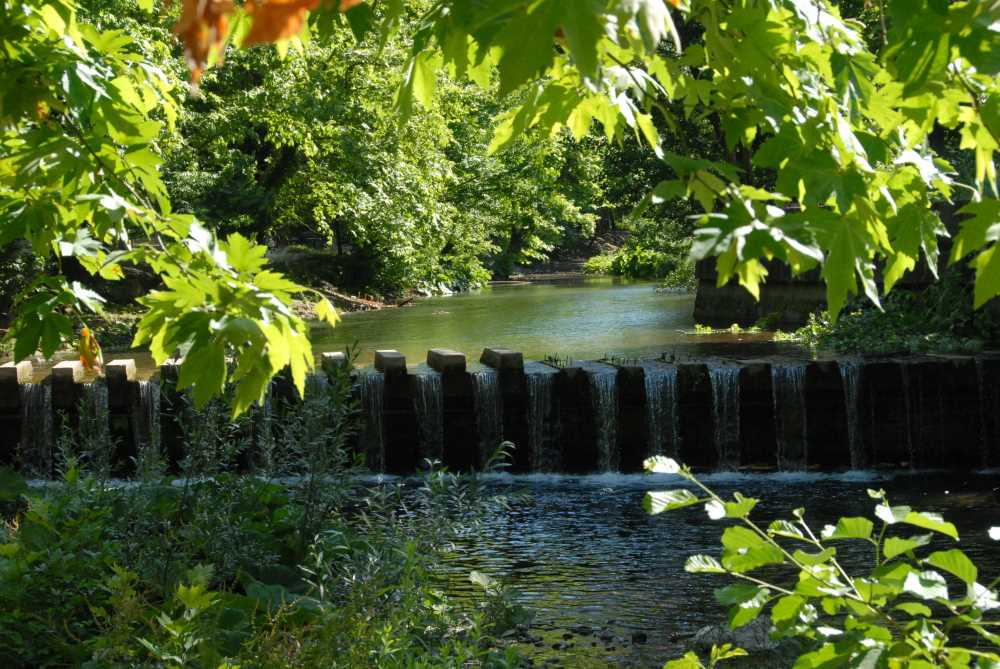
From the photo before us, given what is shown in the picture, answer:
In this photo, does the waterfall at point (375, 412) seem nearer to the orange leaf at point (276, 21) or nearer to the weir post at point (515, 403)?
the weir post at point (515, 403)

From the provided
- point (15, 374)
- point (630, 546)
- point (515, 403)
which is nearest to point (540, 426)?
point (515, 403)

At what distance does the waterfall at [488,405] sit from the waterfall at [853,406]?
3479mm

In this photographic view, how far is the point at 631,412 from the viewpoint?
470 inches

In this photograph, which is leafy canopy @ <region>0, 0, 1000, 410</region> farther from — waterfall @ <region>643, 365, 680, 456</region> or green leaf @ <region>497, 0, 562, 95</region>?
waterfall @ <region>643, 365, 680, 456</region>

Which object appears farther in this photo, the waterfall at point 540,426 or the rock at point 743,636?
the waterfall at point 540,426

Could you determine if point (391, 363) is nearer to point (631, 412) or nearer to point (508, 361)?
point (508, 361)

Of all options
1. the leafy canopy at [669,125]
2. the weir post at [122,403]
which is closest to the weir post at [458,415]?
the weir post at [122,403]

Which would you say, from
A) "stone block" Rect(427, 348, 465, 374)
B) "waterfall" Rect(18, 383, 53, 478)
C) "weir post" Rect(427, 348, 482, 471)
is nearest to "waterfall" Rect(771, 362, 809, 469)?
"weir post" Rect(427, 348, 482, 471)

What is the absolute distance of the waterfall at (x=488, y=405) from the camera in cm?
1198

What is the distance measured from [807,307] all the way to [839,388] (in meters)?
5.93

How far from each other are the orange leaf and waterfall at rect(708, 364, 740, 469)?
11097 millimetres

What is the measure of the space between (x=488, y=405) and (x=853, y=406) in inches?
145

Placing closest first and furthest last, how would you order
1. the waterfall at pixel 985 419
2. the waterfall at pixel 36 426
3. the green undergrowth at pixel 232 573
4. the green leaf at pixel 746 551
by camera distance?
the green leaf at pixel 746 551
the green undergrowth at pixel 232 573
the waterfall at pixel 985 419
the waterfall at pixel 36 426

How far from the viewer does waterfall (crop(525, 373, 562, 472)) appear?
1199 centimetres
